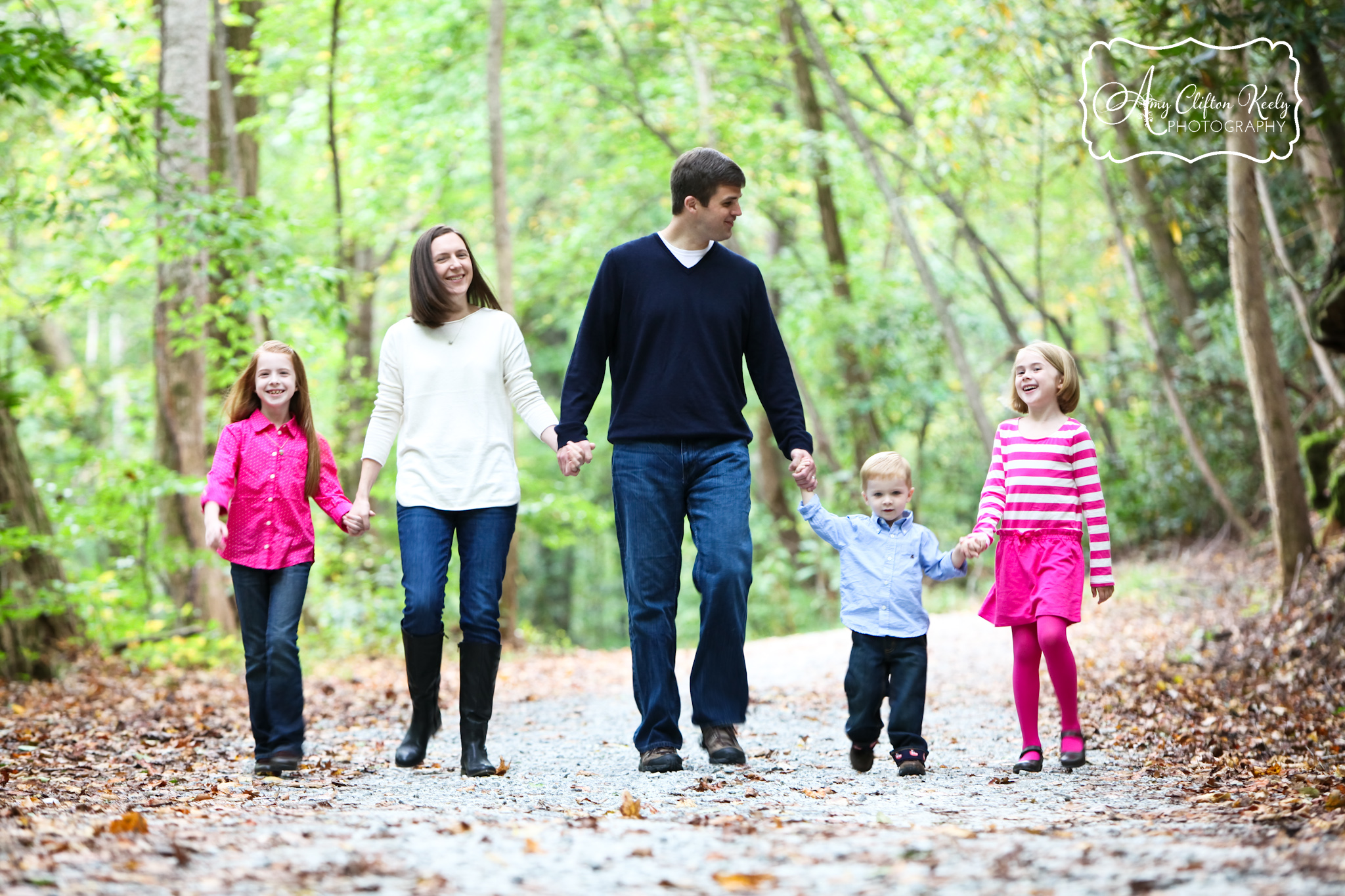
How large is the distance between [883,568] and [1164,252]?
1195cm

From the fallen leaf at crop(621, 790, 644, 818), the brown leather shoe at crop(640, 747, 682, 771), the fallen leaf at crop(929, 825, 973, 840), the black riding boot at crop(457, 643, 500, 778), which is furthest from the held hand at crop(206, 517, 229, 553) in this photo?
the fallen leaf at crop(929, 825, 973, 840)

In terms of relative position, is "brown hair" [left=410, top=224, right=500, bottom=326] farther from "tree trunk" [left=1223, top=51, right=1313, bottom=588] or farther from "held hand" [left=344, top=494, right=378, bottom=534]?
"tree trunk" [left=1223, top=51, right=1313, bottom=588]

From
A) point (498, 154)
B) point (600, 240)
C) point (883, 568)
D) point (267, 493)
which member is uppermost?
point (600, 240)

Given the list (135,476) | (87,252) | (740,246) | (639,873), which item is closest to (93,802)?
(639,873)

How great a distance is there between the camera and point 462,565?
479 cm

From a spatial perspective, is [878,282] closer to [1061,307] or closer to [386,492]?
[1061,307]

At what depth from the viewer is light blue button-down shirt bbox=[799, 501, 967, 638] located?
4766 mm

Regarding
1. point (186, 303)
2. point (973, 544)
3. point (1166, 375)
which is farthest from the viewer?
point (1166, 375)

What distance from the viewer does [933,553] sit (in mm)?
4828

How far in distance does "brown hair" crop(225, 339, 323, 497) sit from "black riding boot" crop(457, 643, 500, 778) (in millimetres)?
1084

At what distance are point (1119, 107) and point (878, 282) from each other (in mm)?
6737

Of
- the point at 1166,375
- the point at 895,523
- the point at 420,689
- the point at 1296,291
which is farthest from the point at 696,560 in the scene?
the point at 1166,375

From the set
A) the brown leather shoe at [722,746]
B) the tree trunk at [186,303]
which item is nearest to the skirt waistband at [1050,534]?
the brown leather shoe at [722,746]

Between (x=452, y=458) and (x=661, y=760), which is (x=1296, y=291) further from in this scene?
(x=452, y=458)
